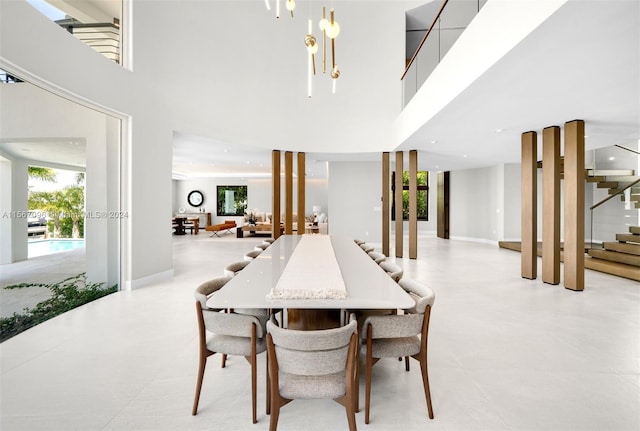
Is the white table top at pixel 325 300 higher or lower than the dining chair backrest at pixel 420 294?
higher

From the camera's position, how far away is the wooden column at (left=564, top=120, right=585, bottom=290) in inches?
198

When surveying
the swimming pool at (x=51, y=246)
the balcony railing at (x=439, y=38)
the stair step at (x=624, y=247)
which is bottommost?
the stair step at (x=624, y=247)

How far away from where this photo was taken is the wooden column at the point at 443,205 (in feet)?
42.2

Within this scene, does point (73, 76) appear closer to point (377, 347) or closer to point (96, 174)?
point (96, 174)

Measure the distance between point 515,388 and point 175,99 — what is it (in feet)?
21.2

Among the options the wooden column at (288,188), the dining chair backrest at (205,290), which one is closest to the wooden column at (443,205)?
the wooden column at (288,188)

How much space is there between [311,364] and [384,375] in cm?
118

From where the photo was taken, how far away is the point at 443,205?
509 inches

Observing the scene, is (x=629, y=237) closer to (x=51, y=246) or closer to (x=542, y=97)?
(x=542, y=97)

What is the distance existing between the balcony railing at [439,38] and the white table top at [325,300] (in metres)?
3.51

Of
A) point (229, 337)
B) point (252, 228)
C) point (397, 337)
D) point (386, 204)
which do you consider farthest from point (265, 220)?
point (397, 337)

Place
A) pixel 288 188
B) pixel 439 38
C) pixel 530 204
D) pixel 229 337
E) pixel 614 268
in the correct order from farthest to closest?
pixel 288 188, pixel 614 268, pixel 530 204, pixel 439 38, pixel 229 337

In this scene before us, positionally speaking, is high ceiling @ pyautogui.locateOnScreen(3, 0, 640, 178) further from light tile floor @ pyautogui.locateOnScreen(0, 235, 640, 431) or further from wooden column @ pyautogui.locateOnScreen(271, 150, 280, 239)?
light tile floor @ pyautogui.locateOnScreen(0, 235, 640, 431)

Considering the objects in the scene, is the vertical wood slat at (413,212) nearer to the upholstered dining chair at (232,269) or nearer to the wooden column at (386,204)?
the wooden column at (386,204)
